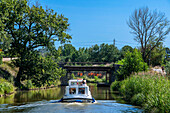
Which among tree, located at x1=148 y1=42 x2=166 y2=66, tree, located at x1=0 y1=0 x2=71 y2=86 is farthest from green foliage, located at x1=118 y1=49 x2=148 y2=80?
tree, located at x1=148 y1=42 x2=166 y2=66

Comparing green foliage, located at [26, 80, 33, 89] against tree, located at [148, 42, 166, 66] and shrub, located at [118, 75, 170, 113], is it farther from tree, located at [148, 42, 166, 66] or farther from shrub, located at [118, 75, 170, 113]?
tree, located at [148, 42, 166, 66]

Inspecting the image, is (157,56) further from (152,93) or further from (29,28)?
(152,93)

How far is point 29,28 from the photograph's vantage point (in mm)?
47125

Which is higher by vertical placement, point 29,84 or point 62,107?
point 29,84

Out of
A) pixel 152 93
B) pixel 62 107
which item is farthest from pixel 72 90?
pixel 152 93

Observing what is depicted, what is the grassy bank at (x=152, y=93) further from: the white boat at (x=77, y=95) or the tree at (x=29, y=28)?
the tree at (x=29, y=28)

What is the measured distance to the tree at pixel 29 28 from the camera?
45.4m

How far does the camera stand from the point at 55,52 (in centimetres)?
4794

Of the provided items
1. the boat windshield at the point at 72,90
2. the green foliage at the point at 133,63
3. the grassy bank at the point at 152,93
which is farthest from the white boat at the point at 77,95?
the green foliage at the point at 133,63

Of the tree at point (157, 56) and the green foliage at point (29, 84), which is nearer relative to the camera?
the green foliage at point (29, 84)

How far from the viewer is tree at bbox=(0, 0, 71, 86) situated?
149 feet

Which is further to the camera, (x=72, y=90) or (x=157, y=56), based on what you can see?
(x=157, y=56)

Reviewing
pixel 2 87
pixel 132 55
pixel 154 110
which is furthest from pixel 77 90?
pixel 132 55

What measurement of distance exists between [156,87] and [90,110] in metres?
5.66
